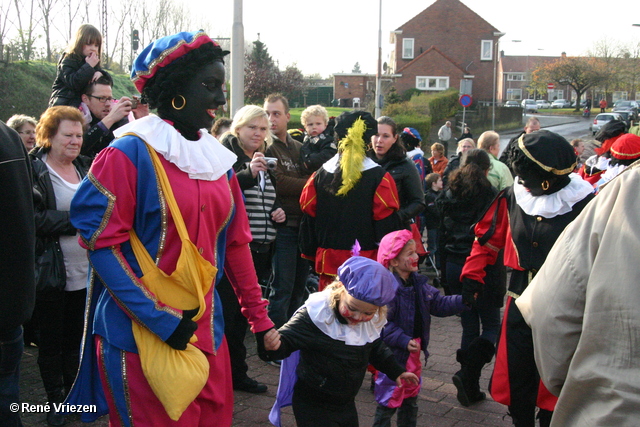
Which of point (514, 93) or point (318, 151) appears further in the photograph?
point (514, 93)

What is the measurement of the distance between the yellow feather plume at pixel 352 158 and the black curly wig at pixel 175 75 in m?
2.20

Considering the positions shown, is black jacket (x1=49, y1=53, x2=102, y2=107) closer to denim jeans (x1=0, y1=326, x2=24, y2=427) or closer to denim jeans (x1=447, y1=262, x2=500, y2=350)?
denim jeans (x1=0, y1=326, x2=24, y2=427)

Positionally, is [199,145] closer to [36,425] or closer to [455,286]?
[36,425]

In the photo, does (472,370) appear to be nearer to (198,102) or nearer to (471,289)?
(471,289)

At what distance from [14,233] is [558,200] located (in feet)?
9.93

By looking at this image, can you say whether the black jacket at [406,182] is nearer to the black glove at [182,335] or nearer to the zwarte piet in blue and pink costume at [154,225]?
the zwarte piet in blue and pink costume at [154,225]

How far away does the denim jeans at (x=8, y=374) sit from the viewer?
3.24m

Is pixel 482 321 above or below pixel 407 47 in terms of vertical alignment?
below

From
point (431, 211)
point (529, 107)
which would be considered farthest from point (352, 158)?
point (529, 107)

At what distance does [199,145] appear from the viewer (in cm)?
279

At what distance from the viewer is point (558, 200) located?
3.99 m

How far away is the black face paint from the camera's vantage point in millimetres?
2781

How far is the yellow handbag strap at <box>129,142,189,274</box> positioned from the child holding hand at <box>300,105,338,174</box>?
3.19 meters

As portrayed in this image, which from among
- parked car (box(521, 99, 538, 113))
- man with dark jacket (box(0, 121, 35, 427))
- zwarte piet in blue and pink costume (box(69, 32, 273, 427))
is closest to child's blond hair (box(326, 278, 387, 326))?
zwarte piet in blue and pink costume (box(69, 32, 273, 427))
